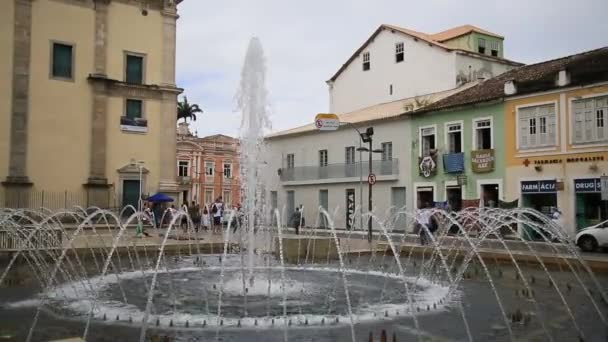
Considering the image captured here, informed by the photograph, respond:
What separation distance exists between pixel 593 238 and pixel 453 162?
10.5 m

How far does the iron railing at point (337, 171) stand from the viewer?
106 ft

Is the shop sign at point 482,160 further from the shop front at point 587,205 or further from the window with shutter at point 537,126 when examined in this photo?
the shop front at point 587,205

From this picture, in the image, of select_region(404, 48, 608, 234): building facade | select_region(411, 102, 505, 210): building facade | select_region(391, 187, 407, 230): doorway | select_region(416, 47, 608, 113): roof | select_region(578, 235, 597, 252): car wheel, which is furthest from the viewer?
select_region(391, 187, 407, 230): doorway

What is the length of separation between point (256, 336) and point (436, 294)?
443 cm

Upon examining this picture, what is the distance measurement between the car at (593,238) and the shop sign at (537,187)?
17.7 ft

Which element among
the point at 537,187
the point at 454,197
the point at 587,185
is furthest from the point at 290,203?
the point at 587,185

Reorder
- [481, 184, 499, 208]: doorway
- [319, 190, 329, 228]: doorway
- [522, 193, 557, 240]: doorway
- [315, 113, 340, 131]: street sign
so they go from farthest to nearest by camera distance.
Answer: [319, 190, 329, 228]: doorway < [315, 113, 340, 131]: street sign < [481, 184, 499, 208]: doorway < [522, 193, 557, 240]: doorway

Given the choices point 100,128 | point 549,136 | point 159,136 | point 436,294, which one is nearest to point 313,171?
point 159,136

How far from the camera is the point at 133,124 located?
103 ft

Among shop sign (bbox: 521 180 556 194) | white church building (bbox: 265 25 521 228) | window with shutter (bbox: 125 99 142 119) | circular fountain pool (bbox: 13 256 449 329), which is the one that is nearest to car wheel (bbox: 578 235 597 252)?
shop sign (bbox: 521 180 556 194)

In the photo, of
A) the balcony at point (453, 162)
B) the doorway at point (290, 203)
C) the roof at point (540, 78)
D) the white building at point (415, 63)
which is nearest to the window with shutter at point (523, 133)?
the roof at point (540, 78)

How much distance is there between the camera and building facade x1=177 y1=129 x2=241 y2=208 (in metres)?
62.9

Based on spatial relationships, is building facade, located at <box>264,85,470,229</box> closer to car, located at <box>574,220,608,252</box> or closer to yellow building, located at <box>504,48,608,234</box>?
yellow building, located at <box>504,48,608,234</box>

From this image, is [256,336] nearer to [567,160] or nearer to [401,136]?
[567,160]
